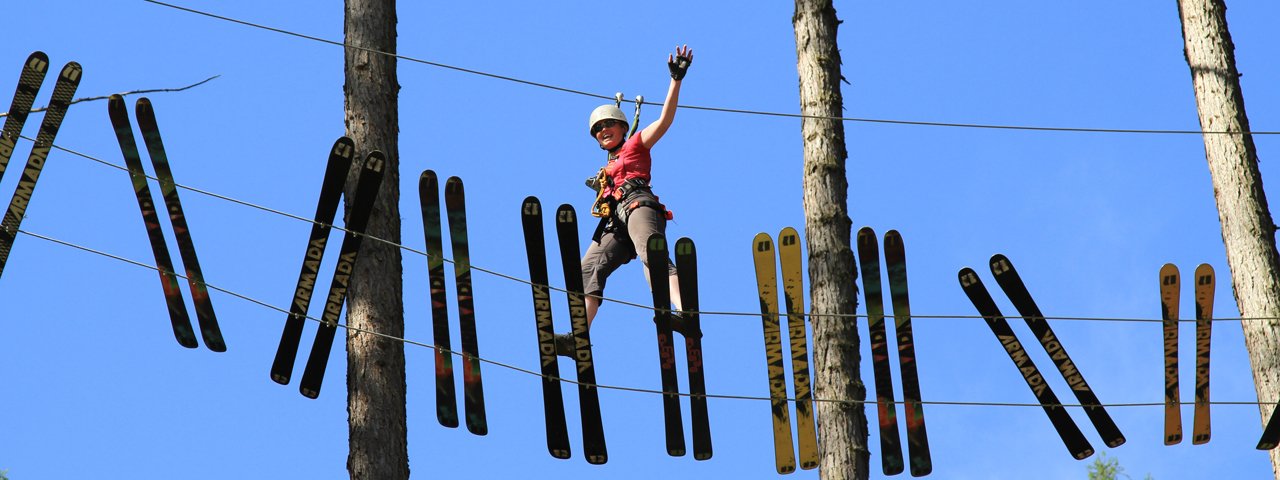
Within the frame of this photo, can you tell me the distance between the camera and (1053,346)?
8656mm

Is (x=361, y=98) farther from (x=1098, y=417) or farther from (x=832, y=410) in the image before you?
(x=1098, y=417)

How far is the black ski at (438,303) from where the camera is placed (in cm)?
835

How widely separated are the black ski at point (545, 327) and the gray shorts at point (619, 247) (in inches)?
24.9

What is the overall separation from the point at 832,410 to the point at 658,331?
99 centimetres

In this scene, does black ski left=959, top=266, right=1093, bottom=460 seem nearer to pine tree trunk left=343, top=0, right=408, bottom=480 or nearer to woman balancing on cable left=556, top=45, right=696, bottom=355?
woman balancing on cable left=556, top=45, right=696, bottom=355

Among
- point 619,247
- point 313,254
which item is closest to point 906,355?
point 619,247

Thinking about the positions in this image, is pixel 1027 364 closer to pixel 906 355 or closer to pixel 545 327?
pixel 906 355

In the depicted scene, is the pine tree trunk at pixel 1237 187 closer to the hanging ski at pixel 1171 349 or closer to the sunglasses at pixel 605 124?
the hanging ski at pixel 1171 349

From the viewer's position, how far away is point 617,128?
9383 millimetres

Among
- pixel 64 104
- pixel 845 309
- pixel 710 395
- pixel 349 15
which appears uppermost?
pixel 349 15

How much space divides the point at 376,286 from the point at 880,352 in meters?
2.50

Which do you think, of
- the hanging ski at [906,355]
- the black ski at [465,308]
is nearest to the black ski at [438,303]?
the black ski at [465,308]

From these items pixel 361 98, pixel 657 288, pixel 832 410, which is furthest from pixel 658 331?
pixel 361 98

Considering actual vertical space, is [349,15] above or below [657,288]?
above
